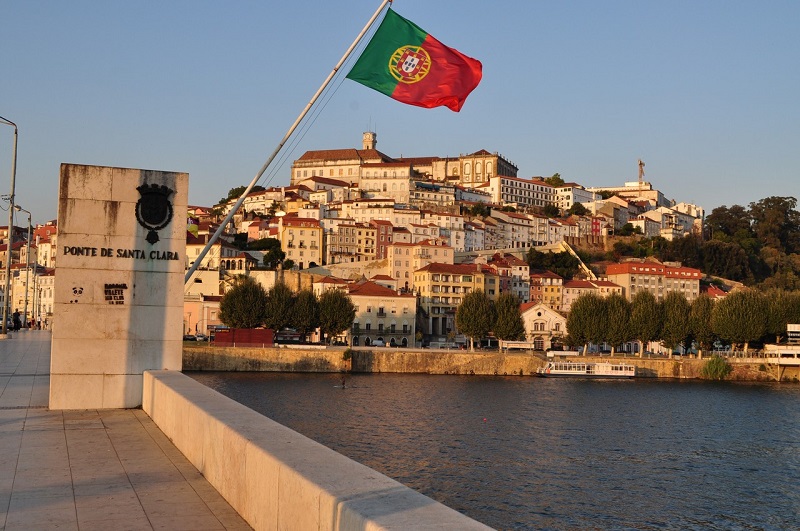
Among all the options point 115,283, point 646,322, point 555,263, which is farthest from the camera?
point 555,263

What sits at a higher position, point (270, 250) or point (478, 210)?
point (478, 210)

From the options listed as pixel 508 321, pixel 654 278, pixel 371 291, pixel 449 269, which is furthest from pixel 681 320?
pixel 654 278

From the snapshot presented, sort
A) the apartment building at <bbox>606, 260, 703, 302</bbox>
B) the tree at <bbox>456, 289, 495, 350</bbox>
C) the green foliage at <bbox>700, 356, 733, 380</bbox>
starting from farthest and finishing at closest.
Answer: the apartment building at <bbox>606, 260, 703, 302</bbox> < the tree at <bbox>456, 289, 495, 350</bbox> < the green foliage at <bbox>700, 356, 733, 380</bbox>

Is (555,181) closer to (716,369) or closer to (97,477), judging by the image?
(716,369)

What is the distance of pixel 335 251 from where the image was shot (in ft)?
369

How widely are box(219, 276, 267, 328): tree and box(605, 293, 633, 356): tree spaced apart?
94.6ft

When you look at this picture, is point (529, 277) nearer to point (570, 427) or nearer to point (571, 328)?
point (571, 328)

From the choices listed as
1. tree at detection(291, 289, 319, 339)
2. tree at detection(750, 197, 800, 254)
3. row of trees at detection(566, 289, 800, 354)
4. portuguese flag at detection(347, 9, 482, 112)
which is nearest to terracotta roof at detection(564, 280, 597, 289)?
row of trees at detection(566, 289, 800, 354)

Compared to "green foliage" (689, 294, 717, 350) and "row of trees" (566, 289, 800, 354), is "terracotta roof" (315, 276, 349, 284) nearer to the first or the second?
"row of trees" (566, 289, 800, 354)

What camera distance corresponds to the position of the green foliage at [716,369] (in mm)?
69875

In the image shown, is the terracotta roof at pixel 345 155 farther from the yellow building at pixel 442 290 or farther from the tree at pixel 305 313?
the tree at pixel 305 313

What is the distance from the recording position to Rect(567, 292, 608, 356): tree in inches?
2970

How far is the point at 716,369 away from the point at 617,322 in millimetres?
8870

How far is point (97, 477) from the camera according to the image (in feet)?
23.7
